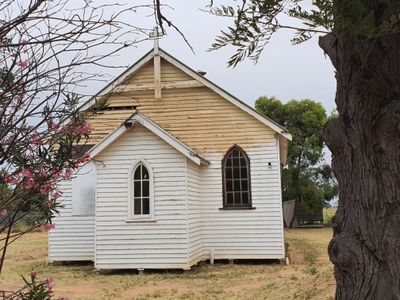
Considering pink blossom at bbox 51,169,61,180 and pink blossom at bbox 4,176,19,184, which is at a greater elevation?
pink blossom at bbox 51,169,61,180

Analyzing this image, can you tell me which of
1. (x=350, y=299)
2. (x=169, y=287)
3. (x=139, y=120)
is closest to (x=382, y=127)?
(x=350, y=299)

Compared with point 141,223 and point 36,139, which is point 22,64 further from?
point 141,223

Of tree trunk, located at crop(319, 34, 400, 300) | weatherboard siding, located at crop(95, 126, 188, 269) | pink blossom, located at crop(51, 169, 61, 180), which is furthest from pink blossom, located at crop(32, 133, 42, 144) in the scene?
weatherboard siding, located at crop(95, 126, 188, 269)

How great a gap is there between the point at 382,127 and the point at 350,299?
2.69 ft

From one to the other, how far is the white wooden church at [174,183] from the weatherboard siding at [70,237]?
0.03 meters

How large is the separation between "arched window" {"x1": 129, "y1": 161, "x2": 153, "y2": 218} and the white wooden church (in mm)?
28

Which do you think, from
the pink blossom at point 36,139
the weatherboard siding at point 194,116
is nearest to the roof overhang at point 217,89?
the weatherboard siding at point 194,116

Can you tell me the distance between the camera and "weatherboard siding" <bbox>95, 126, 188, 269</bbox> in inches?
520

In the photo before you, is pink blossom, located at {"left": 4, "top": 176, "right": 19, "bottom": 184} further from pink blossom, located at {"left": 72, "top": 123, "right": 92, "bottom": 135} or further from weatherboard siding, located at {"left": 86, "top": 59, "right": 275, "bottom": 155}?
weatherboard siding, located at {"left": 86, "top": 59, "right": 275, "bottom": 155}

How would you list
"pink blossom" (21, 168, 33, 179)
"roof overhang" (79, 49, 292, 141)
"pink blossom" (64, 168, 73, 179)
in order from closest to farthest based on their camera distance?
"pink blossom" (21, 168, 33, 179) < "pink blossom" (64, 168, 73, 179) < "roof overhang" (79, 49, 292, 141)

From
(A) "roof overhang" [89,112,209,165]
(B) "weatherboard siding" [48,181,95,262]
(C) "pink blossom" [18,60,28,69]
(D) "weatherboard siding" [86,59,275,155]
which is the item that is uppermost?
(D) "weatherboard siding" [86,59,275,155]

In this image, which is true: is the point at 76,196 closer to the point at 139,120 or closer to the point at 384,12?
the point at 139,120

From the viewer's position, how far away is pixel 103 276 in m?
13.0

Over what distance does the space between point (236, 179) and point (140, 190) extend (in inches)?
127
